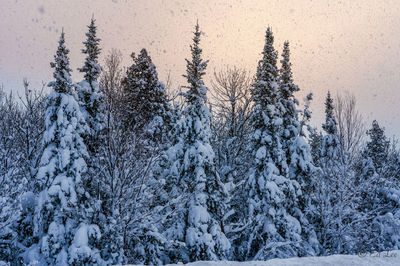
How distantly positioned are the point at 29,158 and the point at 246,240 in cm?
1377

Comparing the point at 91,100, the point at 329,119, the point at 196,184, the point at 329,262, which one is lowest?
the point at 329,262

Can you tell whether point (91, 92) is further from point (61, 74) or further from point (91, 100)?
point (61, 74)

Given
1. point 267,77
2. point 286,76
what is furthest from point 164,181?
point 286,76

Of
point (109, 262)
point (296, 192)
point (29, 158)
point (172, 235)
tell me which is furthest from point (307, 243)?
point (29, 158)

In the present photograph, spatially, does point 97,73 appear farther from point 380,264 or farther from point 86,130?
point 380,264

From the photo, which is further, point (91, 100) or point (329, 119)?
point (329, 119)

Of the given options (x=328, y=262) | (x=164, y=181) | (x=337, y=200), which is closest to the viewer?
(x=328, y=262)

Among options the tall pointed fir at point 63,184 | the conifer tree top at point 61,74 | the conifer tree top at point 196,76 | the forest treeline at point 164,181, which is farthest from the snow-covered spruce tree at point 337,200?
the conifer tree top at point 61,74

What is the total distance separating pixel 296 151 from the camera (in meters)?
19.0

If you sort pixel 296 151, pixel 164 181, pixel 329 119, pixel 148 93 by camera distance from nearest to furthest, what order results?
pixel 164 181, pixel 296 151, pixel 148 93, pixel 329 119

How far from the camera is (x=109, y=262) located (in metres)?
12.5

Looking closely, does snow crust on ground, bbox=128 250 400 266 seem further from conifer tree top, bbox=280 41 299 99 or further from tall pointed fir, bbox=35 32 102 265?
conifer tree top, bbox=280 41 299 99

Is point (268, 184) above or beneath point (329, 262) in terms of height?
above

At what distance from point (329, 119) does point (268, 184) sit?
37.6 ft
